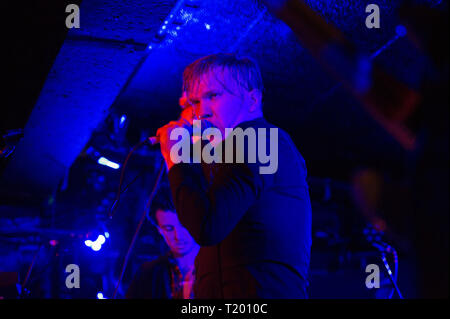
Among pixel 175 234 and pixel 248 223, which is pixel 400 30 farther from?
pixel 248 223

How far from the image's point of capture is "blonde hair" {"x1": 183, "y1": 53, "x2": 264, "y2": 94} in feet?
5.56

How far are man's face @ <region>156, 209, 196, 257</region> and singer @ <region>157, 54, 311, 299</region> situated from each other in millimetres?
2186

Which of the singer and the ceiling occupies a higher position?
the ceiling

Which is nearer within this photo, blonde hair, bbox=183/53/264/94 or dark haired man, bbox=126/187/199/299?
blonde hair, bbox=183/53/264/94

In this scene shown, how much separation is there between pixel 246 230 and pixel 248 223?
2 centimetres

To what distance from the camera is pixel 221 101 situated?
5.46 feet

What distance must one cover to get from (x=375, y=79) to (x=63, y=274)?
18.5ft

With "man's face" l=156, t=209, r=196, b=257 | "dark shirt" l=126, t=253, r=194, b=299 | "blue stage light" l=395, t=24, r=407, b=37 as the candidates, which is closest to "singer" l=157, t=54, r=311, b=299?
"man's face" l=156, t=209, r=196, b=257

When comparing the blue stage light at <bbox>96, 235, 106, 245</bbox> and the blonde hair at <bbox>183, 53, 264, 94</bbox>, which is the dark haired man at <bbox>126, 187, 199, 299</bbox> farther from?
the blonde hair at <bbox>183, 53, 264, 94</bbox>

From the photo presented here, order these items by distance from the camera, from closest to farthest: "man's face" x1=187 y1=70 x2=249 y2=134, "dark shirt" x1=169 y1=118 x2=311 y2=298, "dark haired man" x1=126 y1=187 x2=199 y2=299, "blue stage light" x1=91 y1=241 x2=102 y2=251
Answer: "dark shirt" x1=169 y1=118 x2=311 y2=298 → "man's face" x1=187 y1=70 x2=249 y2=134 → "dark haired man" x1=126 y1=187 x2=199 y2=299 → "blue stage light" x1=91 y1=241 x2=102 y2=251

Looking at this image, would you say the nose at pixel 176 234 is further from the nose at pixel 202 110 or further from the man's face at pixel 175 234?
the nose at pixel 202 110

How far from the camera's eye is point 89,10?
8.31 ft

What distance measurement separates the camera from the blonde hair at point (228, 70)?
1.69m
